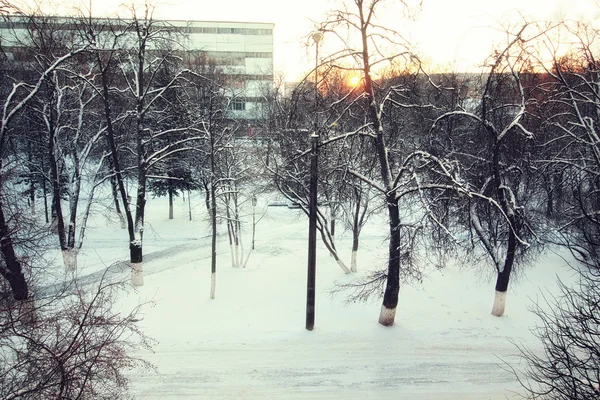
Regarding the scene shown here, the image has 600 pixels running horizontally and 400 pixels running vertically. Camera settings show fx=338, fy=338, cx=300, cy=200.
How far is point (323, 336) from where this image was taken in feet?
30.3

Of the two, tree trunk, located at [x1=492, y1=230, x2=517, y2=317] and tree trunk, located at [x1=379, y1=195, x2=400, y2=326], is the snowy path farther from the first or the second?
tree trunk, located at [x1=492, y1=230, x2=517, y2=317]

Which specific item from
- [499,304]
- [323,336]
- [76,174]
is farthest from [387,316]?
[76,174]

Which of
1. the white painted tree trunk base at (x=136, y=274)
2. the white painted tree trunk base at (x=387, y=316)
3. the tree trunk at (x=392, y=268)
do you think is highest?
the tree trunk at (x=392, y=268)

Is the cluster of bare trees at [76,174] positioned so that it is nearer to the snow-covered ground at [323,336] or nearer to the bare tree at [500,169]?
the snow-covered ground at [323,336]

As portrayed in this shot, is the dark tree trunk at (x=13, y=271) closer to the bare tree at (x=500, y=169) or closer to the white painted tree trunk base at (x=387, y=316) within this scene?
the white painted tree trunk base at (x=387, y=316)

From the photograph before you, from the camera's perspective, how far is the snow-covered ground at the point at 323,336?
7.34m

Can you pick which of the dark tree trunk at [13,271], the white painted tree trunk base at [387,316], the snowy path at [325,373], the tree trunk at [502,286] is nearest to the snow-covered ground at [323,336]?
the snowy path at [325,373]

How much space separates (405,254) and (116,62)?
14.0 meters

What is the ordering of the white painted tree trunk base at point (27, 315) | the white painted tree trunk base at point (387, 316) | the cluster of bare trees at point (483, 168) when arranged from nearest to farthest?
the white painted tree trunk base at point (27, 315), the cluster of bare trees at point (483, 168), the white painted tree trunk base at point (387, 316)

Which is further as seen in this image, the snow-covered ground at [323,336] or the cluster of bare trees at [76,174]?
the snow-covered ground at [323,336]

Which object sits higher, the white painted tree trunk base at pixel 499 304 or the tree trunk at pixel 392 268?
the tree trunk at pixel 392 268

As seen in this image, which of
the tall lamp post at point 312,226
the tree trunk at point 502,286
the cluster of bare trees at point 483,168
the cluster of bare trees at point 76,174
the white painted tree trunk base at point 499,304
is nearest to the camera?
the cluster of bare trees at point 76,174

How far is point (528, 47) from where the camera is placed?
8.80m

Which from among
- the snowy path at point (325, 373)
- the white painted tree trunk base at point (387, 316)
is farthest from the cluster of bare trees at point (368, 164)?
the snowy path at point (325, 373)
